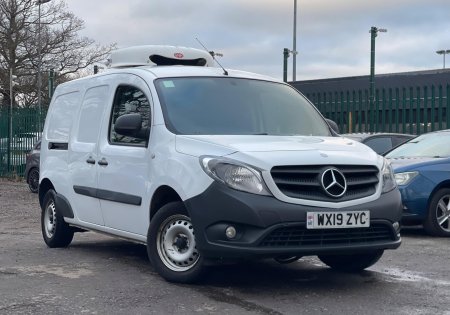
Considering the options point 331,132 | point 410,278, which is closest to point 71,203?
point 331,132

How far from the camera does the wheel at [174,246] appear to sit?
632 cm

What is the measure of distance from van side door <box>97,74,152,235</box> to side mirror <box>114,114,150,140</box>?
6cm

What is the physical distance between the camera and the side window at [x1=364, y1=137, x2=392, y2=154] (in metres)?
12.8

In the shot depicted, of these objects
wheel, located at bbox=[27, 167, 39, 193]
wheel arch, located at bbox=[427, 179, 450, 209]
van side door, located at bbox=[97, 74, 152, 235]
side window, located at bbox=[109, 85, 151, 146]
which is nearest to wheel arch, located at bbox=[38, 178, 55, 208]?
van side door, located at bbox=[97, 74, 152, 235]

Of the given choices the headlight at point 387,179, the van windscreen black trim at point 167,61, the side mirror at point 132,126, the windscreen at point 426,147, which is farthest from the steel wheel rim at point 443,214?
the side mirror at point 132,126

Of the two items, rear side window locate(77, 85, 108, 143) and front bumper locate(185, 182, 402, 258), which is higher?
rear side window locate(77, 85, 108, 143)

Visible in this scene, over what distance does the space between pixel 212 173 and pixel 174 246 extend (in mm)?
868

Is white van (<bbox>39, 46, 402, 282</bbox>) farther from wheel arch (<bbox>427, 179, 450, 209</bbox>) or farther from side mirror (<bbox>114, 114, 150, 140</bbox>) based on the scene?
wheel arch (<bbox>427, 179, 450, 209</bbox>)

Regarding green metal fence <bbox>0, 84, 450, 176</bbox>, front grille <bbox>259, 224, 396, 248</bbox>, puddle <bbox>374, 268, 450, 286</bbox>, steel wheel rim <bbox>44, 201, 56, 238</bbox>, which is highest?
green metal fence <bbox>0, 84, 450, 176</bbox>

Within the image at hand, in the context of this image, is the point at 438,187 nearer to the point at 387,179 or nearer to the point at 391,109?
the point at 387,179

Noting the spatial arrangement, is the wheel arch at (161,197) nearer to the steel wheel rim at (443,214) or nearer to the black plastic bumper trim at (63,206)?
the black plastic bumper trim at (63,206)

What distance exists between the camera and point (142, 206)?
688 centimetres

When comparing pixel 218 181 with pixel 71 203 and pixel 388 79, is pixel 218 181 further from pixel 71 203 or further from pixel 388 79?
pixel 388 79

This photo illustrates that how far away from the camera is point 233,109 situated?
7.12 metres
